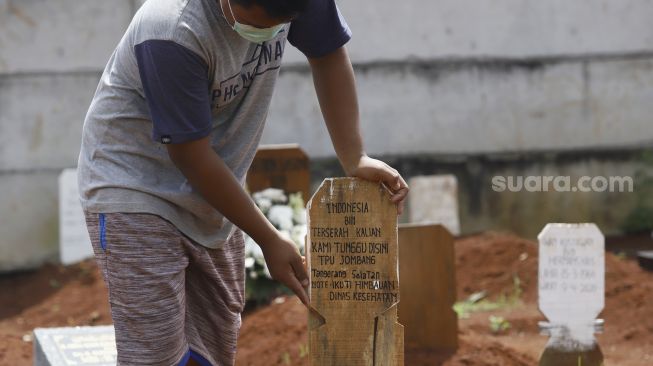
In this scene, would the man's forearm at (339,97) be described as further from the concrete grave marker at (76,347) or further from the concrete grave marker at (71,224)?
the concrete grave marker at (71,224)

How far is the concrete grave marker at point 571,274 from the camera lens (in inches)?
195

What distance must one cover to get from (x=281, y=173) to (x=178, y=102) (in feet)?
14.2

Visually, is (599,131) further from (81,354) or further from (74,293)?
(81,354)

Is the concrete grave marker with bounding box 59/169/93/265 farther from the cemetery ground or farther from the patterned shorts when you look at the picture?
the patterned shorts

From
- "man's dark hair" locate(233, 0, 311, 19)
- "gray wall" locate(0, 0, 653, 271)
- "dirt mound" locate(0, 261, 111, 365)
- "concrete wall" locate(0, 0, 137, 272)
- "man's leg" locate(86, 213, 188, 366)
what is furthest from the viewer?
"gray wall" locate(0, 0, 653, 271)

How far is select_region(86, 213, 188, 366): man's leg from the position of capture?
295cm

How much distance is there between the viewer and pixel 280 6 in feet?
8.41

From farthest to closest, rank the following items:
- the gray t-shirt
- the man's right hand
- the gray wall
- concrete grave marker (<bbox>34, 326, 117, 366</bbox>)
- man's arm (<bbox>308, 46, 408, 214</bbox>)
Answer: the gray wall
concrete grave marker (<bbox>34, 326, 117, 366</bbox>)
man's arm (<bbox>308, 46, 408, 214</bbox>)
the man's right hand
the gray t-shirt

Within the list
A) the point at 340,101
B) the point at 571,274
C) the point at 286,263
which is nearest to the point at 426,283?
the point at 571,274

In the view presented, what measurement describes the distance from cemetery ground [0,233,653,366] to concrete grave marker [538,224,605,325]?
0.43 meters

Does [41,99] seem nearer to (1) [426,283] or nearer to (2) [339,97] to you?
(1) [426,283]

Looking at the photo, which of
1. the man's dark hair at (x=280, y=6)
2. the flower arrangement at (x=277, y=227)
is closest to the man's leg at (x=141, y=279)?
the man's dark hair at (x=280, y=6)

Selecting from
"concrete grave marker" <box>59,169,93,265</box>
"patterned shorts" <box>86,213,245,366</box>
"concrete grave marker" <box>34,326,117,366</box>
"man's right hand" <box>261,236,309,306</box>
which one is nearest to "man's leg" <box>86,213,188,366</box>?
"patterned shorts" <box>86,213,245,366</box>

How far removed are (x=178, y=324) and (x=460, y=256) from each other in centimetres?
505
